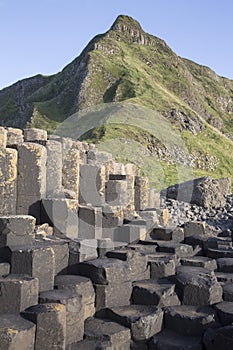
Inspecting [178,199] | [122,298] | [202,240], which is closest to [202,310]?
[122,298]

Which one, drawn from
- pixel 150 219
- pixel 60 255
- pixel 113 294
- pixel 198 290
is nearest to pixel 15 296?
pixel 60 255

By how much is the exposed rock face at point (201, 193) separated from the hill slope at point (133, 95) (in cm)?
862

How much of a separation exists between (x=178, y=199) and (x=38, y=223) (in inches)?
578

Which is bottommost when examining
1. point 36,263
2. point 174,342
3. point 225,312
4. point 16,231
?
point 174,342

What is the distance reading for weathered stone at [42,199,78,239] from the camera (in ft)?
27.0

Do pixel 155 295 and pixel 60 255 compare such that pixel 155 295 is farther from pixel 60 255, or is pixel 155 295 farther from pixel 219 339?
pixel 60 255

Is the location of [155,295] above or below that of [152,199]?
below

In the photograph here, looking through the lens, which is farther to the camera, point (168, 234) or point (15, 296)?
point (168, 234)

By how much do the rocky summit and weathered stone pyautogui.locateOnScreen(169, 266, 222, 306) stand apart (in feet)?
0.05

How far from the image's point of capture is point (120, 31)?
84562 millimetres

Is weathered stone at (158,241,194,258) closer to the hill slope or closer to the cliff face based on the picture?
the hill slope

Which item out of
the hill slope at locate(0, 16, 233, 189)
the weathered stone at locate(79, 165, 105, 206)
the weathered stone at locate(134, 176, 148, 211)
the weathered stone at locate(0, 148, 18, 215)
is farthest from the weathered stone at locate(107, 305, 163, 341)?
the hill slope at locate(0, 16, 233, 189)

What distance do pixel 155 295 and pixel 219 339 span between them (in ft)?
4.03

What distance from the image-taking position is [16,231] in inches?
251
